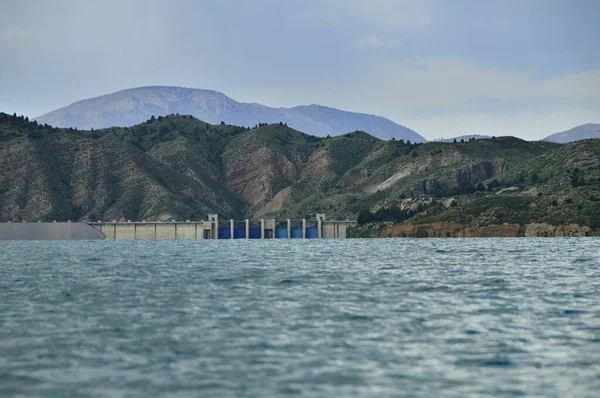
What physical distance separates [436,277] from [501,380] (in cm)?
4723

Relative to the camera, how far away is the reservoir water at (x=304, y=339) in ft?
96.9

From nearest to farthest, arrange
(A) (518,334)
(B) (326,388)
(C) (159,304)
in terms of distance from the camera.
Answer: (B) (326,388) → (A) (518,334) → (C) (159,304)

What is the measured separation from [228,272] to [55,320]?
42.5 meters

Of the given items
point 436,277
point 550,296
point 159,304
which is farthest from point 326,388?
point 436,277

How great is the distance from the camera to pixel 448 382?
29641 millimetres

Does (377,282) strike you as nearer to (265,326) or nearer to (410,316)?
(410,316)

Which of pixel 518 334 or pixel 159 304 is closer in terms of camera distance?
pixel 518 334

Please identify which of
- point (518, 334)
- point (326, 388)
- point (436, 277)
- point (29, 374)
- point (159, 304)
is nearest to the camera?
point (326, 388)

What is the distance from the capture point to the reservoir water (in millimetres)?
29547

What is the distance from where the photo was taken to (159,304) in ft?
181

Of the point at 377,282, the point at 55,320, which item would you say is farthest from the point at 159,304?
the point at 377,282

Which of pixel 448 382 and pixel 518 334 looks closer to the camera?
pixel 448 382

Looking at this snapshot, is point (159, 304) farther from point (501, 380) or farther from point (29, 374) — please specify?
point (501, 380)

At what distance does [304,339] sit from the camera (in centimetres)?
3878
